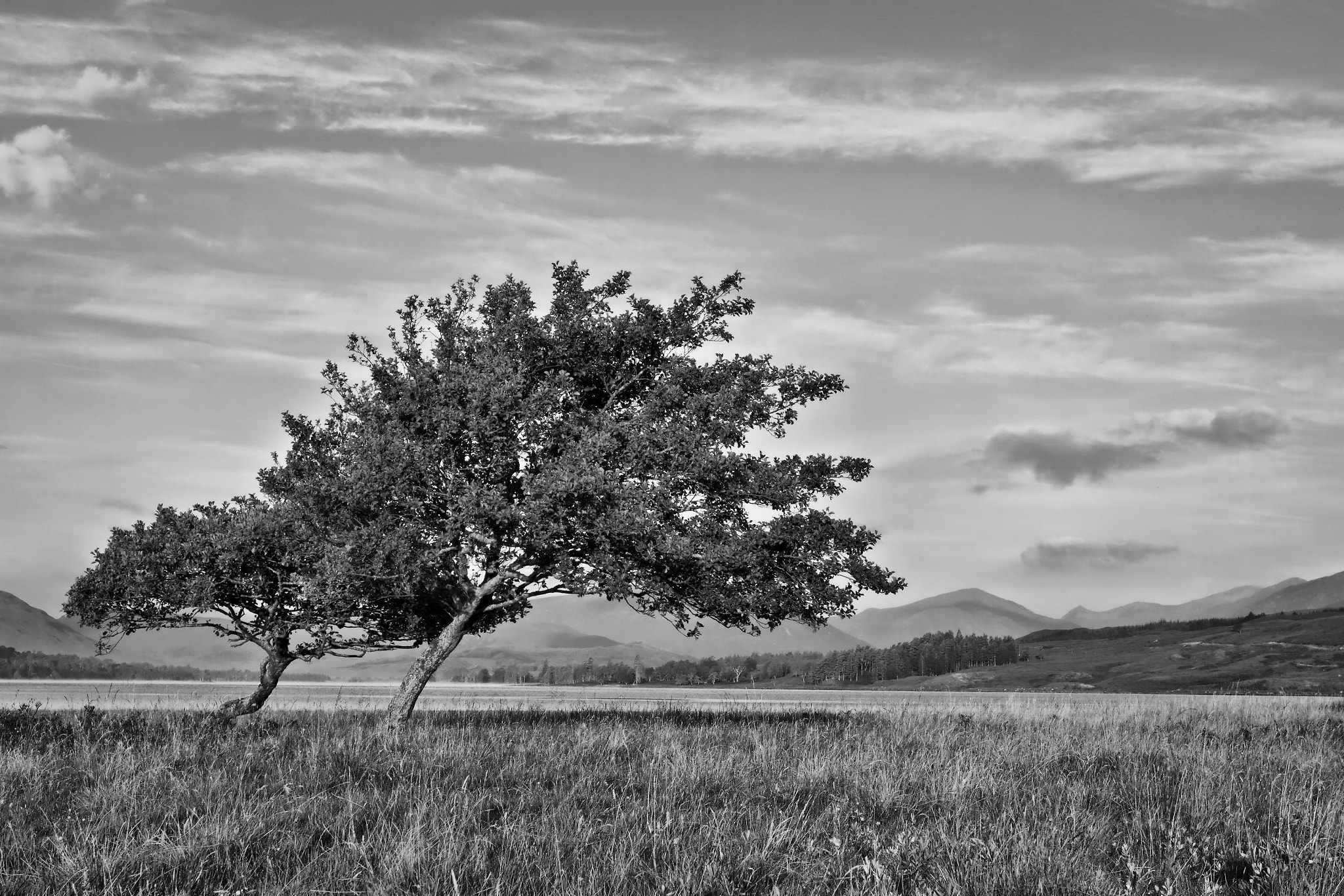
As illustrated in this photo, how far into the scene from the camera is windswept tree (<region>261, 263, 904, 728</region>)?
→ 1809cm

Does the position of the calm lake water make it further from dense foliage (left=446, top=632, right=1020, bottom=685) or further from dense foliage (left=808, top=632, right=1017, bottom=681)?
dense foliage (left=808, top=632, right=1017, bottom=681)

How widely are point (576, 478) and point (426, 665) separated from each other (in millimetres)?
7069

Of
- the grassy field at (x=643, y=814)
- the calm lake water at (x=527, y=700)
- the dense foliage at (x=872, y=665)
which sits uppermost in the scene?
the grassy field at (x=643, y=814)

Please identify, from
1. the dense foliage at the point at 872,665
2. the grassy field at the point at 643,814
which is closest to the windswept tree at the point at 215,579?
the grassy field at the point at 643,814

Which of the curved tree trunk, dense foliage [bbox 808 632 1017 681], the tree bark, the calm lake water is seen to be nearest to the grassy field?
the tree bark

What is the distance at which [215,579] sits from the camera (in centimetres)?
2238

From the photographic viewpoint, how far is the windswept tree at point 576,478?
18.1 metres

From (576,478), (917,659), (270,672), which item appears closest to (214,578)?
(270,672)

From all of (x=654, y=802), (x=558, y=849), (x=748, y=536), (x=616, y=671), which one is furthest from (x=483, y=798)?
(x=616, y=671)

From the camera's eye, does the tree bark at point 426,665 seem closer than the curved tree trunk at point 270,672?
Yes

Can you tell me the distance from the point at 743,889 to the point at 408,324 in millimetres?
18414

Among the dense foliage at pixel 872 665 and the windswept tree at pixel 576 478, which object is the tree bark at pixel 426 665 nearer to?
the windswept tree at pixel 576 478

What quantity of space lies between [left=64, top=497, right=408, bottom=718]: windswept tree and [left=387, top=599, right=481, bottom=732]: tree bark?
1779 mm

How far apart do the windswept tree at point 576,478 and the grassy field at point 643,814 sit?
13.0 ft
